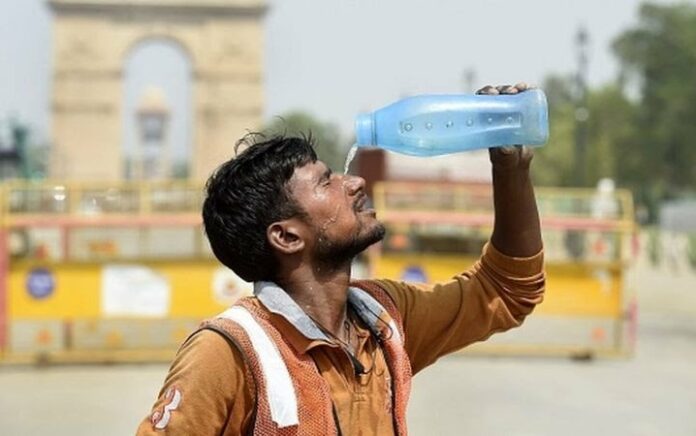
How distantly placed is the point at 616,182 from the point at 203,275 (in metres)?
54.9

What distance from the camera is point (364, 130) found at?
240 centimetres

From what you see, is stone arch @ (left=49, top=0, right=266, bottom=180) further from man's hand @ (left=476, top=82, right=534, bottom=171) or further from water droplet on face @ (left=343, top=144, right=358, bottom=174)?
man's hand @ (left=476, top=82, right=534, bottom=171)

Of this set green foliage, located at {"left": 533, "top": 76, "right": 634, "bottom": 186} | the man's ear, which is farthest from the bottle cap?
green foliage, located at {"left": 533, "top": 76, "right": 634, "bottom": 186}

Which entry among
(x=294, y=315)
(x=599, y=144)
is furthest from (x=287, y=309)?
(x=599, y=144)

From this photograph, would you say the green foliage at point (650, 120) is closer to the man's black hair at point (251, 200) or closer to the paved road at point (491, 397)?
the paved road at point (491, 397)

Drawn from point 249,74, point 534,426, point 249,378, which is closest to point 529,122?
point 249,378

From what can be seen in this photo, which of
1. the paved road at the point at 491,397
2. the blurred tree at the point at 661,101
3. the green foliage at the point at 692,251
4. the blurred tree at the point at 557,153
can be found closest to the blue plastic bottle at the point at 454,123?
the paved road at the point at 491,397

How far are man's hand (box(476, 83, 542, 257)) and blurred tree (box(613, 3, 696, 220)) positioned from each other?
58.1m

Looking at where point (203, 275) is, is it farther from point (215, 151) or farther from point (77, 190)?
point (215, 151)

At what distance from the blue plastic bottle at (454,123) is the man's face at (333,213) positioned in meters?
0.22

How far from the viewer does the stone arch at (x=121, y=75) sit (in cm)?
5975

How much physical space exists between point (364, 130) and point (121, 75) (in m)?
60.8

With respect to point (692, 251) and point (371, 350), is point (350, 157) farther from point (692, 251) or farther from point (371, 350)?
point (692, 251)

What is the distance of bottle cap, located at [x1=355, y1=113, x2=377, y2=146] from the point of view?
2.40 m
